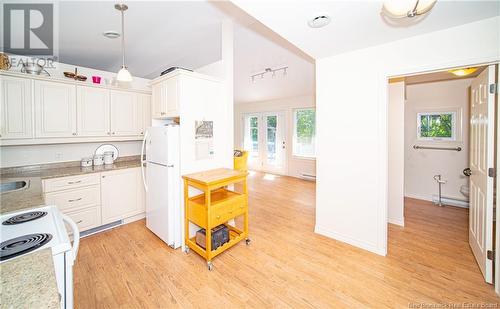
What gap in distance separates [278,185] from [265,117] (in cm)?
271

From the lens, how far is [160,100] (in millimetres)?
2670

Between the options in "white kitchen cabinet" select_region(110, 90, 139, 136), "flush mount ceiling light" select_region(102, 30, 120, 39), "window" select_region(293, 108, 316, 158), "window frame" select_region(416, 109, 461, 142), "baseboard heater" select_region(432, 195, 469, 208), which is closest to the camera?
"flush mount ceiling light" select_region(102, 30, 120, 39)

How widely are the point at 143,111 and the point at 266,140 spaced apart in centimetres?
440

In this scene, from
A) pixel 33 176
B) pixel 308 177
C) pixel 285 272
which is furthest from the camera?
pixel 308 177

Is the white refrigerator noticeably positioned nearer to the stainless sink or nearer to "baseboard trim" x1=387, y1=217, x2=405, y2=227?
the stainless sink

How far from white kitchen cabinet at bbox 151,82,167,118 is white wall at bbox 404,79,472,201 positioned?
456 centimetres

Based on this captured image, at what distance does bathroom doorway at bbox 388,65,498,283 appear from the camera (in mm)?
1866

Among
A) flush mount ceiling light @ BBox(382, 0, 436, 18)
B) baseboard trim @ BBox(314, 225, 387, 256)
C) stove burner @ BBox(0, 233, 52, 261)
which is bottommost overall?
baseboard trim @ BBox(314, 225, 387, 256)

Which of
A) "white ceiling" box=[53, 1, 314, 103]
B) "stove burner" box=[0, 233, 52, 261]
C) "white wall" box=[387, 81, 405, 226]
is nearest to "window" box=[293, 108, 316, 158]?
"white ceiling" box=[53, 1, 314, 103]

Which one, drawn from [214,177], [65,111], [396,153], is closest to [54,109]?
[65,111]

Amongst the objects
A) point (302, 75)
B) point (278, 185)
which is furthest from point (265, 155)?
point (302, 75)

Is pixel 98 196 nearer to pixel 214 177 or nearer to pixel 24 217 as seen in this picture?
pixel 24 217

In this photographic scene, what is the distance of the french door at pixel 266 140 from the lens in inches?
264

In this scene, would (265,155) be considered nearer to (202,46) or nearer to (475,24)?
(202,46)
